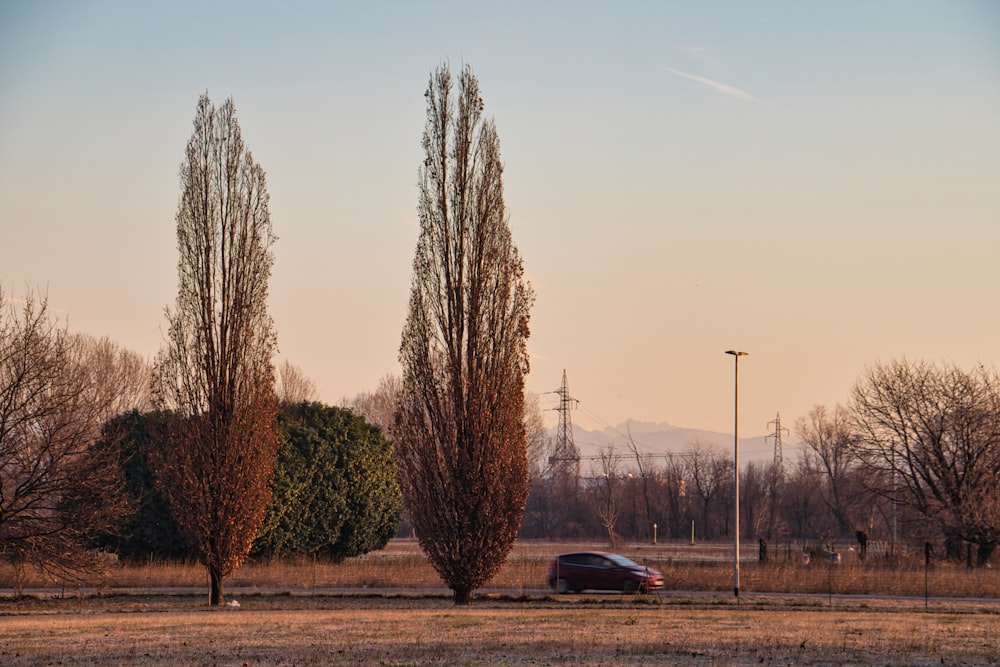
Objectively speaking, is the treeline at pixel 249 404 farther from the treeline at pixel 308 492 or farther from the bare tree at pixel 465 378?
the treeline at pixel 308 492

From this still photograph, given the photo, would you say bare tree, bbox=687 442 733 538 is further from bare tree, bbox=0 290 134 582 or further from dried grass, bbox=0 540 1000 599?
bare tree, bbox=0 290 134 582

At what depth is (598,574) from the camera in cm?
3388

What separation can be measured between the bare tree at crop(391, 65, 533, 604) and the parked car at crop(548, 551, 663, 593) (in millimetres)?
6039

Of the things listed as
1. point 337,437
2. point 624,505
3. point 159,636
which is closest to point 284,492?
point 337,437

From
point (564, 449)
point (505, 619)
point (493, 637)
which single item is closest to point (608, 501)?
point (564, 449)

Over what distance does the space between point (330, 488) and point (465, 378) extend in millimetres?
15178

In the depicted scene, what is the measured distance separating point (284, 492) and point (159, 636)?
20.9 m

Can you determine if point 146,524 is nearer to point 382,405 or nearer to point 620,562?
point 620,562

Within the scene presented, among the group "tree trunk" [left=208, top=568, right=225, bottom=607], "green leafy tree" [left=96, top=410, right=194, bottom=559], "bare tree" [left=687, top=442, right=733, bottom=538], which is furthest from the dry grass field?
"bare tree" [left=687, top=442, right=733, bottom=538]

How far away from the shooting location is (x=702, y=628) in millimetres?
21375

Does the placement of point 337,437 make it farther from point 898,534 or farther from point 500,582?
point 898,534

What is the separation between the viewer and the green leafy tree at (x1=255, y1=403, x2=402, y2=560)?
133 ft

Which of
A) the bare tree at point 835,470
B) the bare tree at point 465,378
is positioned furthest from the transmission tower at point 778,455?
the bare tree at point 465,378

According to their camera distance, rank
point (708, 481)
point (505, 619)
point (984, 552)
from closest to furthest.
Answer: point (505, 619) → point (984, 552) → point (708, 481)
